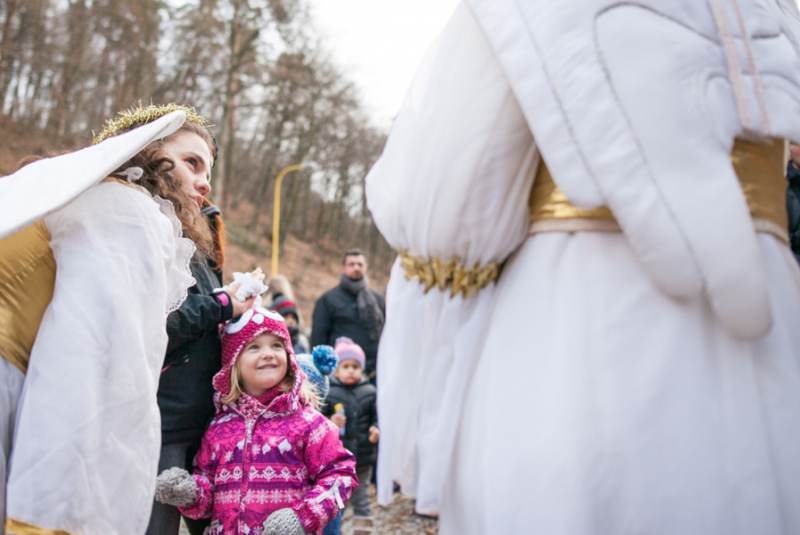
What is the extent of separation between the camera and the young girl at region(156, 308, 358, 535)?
6.70ft

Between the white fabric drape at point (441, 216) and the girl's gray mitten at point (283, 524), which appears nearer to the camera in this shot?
the white fabric drape at point (441, 216)

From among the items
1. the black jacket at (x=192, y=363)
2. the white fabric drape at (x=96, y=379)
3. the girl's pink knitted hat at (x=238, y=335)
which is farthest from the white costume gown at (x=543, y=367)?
the girl's pink knitted hat at (x=238, y=335)

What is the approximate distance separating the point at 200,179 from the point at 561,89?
53.2 inches

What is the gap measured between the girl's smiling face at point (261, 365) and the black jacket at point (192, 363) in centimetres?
13

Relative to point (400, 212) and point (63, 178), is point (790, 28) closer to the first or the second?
point (400, 212)

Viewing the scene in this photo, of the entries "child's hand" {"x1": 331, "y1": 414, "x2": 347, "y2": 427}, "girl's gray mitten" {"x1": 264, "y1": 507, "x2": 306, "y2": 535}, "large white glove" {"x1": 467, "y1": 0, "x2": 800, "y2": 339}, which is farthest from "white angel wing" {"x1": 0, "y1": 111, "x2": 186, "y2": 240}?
"child's hand" {"x1": 331, "y1": 414, "x2": 347, "y2": 427}

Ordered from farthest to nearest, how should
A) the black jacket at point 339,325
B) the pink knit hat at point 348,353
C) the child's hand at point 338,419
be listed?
the black jacket at point 339,325 < the pink knit hat at point 348,353 < the child's hand at point 338,419

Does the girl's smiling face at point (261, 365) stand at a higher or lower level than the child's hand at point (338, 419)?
higher

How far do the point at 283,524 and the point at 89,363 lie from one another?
1053mm

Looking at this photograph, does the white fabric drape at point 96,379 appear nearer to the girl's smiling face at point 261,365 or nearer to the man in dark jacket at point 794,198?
the girl's smiling face at point 261,365

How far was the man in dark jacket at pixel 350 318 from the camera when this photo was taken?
505 centimetres

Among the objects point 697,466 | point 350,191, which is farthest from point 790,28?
point 350,191

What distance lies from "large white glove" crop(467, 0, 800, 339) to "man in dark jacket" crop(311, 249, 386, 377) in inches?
156

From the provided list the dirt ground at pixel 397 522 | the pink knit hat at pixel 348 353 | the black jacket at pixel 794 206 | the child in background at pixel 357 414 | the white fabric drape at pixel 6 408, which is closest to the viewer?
the white fabric drape at pixel 6 408
